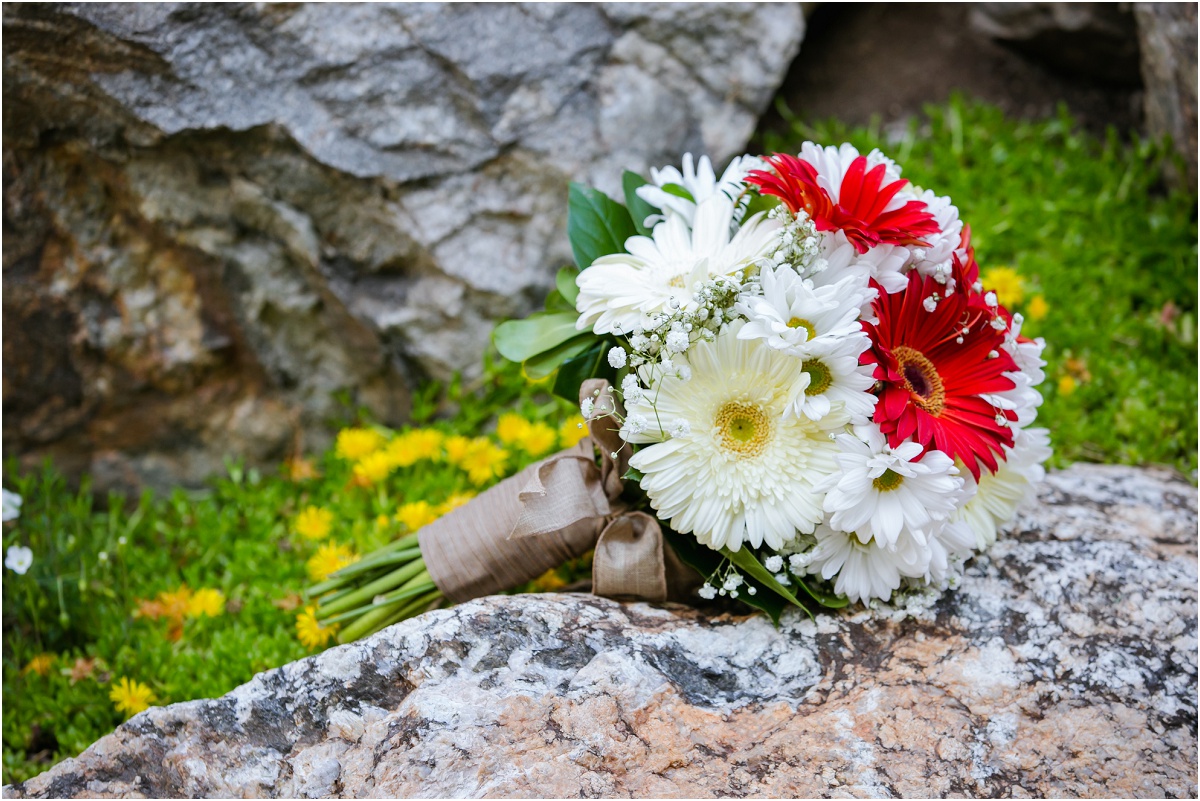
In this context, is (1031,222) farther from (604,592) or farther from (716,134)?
(604,592)

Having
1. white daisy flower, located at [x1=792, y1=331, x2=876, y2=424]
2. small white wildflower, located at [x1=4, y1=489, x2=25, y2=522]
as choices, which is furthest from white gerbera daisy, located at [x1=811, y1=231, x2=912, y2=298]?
small white wildflower, located at [x1=4, y1=489, x2=25, y2=522]

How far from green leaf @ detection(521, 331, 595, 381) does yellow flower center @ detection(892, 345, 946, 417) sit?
554 millimetres

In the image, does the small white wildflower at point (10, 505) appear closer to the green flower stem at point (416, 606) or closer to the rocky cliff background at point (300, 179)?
the rocky cliff background at point (300, 179)

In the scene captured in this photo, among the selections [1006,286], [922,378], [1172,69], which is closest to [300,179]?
[922,378]

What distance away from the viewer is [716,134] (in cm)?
247

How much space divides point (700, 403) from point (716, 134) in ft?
4.35

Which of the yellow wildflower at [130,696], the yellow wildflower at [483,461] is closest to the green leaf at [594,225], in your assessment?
the yellow wildflower at [483,461]

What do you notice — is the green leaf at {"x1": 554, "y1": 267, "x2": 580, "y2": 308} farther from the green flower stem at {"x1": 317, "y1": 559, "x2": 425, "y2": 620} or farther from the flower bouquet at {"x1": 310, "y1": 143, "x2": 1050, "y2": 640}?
the green flower stem at {"x1": 317, "y1": 559, "x2": 425, "y2": 620}

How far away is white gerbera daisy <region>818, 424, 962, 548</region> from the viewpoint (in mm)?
1308

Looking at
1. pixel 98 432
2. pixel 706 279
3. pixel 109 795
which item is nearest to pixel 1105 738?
pixel 706 279

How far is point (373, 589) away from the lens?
5.84 ft

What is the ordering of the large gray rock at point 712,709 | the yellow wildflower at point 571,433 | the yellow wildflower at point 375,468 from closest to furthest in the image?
the large gray rock at point 712,709
the yellow wildflower at point 571,433
the yellow wildflower at point 375,468

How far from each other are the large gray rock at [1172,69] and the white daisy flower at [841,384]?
1641 millimetres

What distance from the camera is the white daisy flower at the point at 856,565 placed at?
1427 millimetres
